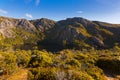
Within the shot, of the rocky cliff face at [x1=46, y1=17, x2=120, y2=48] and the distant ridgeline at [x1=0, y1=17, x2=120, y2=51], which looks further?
the rocky cliff face at [x1=46, y1=17, x2=120, y2=48]

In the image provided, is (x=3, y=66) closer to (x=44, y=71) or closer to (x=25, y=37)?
(x=44, y=71)

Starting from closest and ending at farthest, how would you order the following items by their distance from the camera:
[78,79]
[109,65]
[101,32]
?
[78,79]
[109,65]
[101,32]

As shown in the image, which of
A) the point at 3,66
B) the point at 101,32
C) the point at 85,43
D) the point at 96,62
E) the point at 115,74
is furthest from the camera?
the point at 101,32

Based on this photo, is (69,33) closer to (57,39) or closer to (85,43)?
(57,39)

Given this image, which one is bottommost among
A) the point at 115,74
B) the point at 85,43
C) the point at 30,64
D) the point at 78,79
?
the point at 85,43

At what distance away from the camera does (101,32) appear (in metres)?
173

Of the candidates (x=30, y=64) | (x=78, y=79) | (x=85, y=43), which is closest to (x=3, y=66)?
(x=30, y=64)

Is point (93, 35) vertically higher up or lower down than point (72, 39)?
Answer: higher up

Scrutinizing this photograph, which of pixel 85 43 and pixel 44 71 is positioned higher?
pixel 44 71

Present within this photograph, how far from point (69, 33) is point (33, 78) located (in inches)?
6297

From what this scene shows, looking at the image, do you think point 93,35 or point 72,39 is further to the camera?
point 93,35

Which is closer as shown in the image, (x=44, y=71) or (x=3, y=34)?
(x=44, y=71)

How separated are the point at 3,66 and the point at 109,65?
26.9m

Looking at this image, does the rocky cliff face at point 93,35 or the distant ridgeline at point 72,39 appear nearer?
the distant ridgeline at point 72,39
